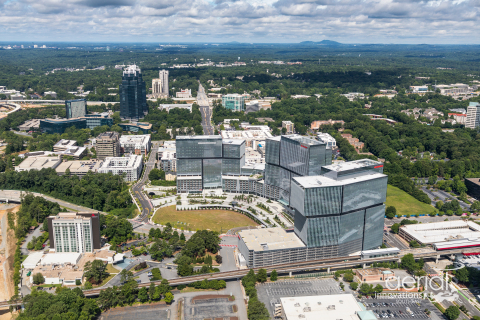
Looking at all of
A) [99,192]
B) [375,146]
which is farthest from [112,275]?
[375,146]

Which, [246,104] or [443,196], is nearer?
[443,196]

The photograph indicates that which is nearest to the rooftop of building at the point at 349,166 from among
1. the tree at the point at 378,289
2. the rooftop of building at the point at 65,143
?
the tree at the point at 378,289

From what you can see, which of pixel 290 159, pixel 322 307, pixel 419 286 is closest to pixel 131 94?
pixel 290 159

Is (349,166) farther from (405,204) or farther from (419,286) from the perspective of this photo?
(405,204)

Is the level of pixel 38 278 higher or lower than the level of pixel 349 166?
lower

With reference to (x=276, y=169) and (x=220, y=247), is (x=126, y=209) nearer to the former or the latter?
(x=220, y=247)

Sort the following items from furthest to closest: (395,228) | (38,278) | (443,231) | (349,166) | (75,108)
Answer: (75,108) < (395,228) < (443,231) < (349,166) < (38,278)
